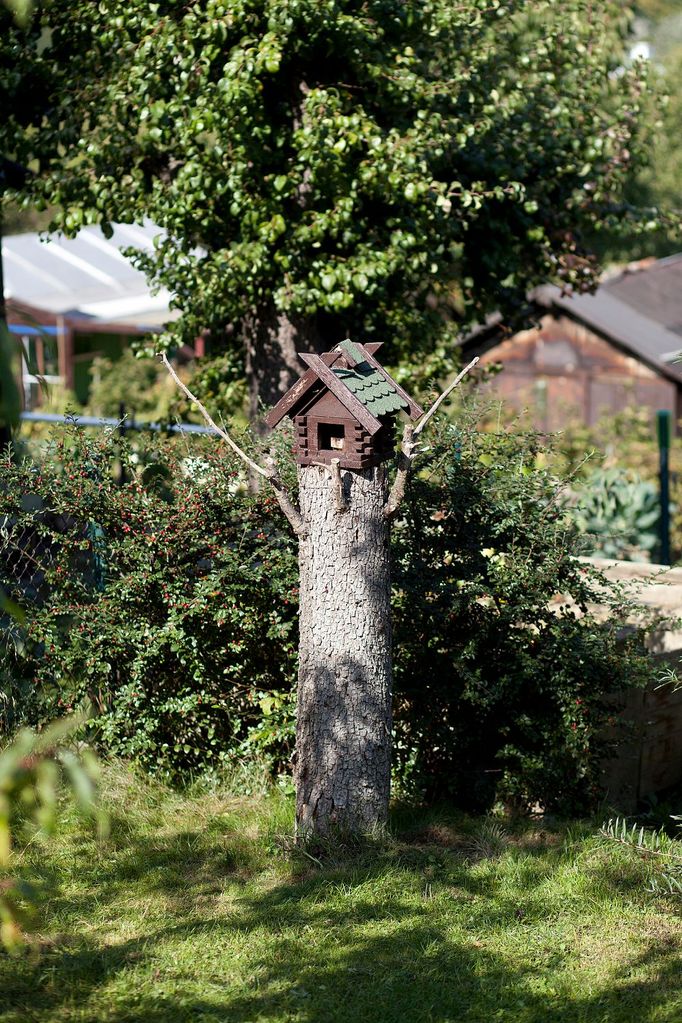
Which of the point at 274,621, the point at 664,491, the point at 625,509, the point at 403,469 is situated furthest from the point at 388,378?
the point at 625,509

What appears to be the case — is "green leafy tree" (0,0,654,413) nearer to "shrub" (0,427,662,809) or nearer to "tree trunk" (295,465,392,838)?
"shrub" (0,427,662,809)

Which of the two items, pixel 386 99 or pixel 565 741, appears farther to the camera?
pixel 386 99

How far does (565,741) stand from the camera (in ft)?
17.6

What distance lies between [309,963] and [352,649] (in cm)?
132

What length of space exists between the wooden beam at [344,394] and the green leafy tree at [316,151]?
2150 mm

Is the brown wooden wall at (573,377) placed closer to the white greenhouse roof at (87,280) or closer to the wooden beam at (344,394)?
the white greenhouse roof at (87,280)

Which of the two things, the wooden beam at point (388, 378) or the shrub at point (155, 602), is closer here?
the wooden beam at point (388, 378)

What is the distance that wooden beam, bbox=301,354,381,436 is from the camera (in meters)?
Result: 4.80

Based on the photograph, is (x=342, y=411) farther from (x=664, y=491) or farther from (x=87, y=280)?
(x=87, y=280)

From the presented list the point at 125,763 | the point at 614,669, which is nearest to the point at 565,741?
the point at 614,669

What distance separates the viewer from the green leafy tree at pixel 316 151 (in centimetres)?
717

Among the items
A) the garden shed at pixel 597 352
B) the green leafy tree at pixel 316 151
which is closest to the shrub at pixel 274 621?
the green leafy tree at pixel 316 151

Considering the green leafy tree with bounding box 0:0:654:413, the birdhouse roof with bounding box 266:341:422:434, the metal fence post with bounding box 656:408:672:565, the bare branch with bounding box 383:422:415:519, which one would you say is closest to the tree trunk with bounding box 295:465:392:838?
the bare branch with bounding box 383:422:415:519

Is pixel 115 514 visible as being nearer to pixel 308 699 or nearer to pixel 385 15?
pixel 308 699
